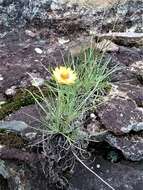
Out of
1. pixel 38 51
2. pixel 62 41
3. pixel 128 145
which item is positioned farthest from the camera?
pixel 62 41

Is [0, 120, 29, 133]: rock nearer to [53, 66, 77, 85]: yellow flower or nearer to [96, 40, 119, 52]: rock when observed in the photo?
[53, 66, 77, 85]: yellow flower

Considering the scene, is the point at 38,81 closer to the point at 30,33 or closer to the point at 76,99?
the point at 76,99

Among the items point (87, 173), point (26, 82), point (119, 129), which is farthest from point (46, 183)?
point (26, 82)

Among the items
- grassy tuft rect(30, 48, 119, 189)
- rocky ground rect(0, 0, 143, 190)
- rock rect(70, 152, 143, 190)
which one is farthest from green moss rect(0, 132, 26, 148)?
rock rect(70, 152, 143, 190)

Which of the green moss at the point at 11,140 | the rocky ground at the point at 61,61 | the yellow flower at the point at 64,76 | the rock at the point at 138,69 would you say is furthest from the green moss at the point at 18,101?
the rock at the point at 138,69

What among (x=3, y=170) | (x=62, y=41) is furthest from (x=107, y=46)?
(x=3, y=170)

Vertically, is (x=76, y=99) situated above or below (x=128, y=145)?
Result: above
